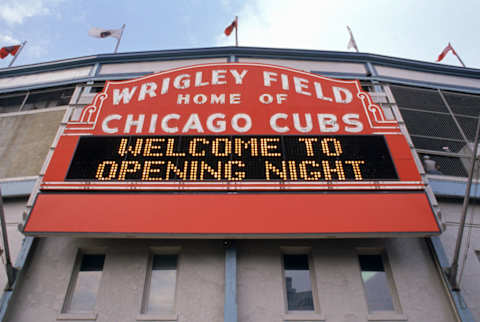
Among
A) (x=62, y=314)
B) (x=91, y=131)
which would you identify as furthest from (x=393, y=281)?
(x=91, y=131)

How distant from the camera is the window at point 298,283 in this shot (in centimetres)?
692

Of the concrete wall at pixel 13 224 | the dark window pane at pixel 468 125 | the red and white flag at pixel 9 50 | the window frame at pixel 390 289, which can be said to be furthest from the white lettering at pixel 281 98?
the red and white flag at pixel 9 50

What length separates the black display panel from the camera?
7086mm

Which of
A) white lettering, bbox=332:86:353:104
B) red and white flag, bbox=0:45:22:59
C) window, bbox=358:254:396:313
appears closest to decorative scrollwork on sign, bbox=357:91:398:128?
white lettering, bbox=332:86:353:104

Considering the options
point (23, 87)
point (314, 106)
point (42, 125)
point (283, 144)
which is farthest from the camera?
point (23, 87)

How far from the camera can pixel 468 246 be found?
298 inches

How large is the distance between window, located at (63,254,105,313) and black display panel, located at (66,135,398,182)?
6.76ft

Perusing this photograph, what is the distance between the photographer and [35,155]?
9.88 metres

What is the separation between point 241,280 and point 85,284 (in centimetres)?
359

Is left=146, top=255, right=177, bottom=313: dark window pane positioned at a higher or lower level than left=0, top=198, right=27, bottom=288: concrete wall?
lower

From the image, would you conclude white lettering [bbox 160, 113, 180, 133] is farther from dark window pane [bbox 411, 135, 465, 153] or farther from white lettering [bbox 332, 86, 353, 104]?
Answer: dark window pane [bbox 411, 135, 465, 153]

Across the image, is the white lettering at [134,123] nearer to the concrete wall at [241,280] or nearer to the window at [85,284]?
the concrete wall at [241,280]

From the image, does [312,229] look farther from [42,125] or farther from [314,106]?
[42,125]

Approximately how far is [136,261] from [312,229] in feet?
13.4
